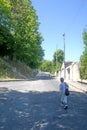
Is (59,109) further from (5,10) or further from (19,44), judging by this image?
(19,44)

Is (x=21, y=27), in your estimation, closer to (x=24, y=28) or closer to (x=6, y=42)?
(x=24, y=28)

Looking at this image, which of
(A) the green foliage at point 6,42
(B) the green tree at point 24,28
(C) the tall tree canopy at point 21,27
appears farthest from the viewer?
(B) the green tree at point 24,28

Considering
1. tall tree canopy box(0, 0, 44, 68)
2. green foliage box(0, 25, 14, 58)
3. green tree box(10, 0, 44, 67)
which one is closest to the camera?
green foliage box(0, 25, 14, 58)

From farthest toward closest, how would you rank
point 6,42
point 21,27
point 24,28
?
point 24,28, point 21,27, point 6,42

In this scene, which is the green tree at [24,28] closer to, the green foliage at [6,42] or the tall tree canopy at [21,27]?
the tall tree canopy at [21,27]

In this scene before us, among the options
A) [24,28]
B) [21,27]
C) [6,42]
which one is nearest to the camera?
[6,42]

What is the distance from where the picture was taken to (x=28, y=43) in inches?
2623

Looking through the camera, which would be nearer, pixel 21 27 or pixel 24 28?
pixel 21 27

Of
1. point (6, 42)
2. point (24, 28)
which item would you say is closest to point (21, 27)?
point (24, 28)


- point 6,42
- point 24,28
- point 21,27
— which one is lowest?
point 6,42

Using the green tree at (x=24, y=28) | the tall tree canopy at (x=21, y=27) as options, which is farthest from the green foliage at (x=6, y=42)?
the green tree at (x=24, y=28)

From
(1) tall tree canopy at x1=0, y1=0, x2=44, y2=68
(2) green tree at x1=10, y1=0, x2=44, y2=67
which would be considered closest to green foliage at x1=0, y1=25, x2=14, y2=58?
(1) tall tree canopy at x1=0, y1=0, x2=44, y2=68

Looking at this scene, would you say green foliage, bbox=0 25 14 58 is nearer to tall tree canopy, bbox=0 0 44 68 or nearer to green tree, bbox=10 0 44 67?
tall tree canopy, bbox=0 0 44 68

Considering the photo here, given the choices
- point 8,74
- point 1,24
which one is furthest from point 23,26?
point 8,74
